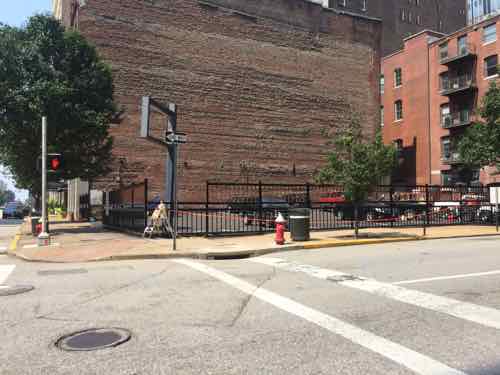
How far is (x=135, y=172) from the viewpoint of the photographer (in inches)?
1331

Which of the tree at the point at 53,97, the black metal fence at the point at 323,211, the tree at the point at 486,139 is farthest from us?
the tree at the point at 486,139

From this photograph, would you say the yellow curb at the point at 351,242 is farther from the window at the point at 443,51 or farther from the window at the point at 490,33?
the window at the point at 443,51

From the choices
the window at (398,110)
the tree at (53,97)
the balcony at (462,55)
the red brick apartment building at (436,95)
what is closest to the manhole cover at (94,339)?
the tree at (53,97)

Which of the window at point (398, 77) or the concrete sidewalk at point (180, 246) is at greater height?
the window at point (398, 77)

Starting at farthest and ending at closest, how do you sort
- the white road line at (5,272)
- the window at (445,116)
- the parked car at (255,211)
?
the window at (445,116) < the parked car at (255,211) < the white road line at (5,272)

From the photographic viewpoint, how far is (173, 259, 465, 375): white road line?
409 cm

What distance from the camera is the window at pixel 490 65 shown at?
130 ft

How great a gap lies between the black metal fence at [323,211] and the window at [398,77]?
1066 inches

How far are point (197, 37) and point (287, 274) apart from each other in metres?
31.4

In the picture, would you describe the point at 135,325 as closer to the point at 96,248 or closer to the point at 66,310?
the point at 66,310

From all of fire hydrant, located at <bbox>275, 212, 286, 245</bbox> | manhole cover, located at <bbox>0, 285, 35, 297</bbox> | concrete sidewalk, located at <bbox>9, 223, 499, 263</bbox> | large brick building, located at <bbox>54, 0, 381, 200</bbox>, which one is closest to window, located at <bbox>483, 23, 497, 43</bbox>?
large brick building, located at <bbox>54, 0, 381, 200</bbox>

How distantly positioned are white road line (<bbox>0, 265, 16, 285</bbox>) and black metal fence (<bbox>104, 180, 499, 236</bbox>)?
252 inches

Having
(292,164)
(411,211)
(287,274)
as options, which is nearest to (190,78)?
(292,164)

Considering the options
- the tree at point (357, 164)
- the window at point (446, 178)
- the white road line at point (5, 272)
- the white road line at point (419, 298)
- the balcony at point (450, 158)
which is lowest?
the white road line at point (5, 272)
